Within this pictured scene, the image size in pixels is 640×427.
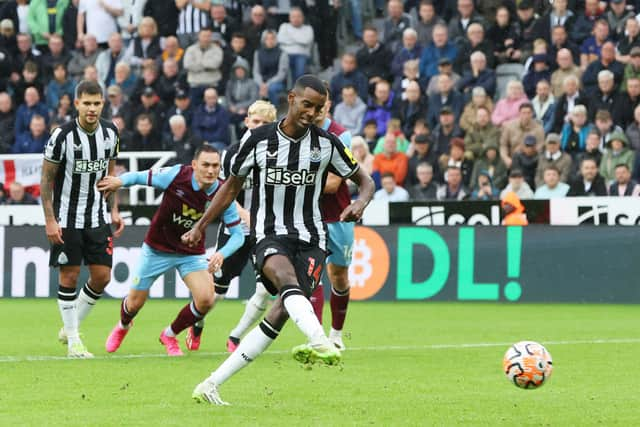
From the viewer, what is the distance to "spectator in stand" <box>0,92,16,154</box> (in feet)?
82.0

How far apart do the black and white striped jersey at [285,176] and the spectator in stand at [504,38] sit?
14437 millimetres

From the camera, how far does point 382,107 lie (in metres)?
22.7

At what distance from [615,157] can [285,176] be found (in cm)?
1225

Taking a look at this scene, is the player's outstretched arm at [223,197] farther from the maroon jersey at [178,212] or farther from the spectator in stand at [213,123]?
the spectator in stand at [213,123]

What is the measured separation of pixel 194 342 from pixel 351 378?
2631 mm

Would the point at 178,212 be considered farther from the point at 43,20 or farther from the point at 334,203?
the point at 43,20

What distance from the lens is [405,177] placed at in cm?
2114

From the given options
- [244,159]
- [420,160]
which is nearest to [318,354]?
[244,159]

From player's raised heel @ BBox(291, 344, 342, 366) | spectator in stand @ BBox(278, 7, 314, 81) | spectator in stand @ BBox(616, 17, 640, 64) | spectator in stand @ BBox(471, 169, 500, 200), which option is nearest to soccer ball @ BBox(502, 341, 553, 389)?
player's raised heel @ BBox(291, 344, 342, 366)

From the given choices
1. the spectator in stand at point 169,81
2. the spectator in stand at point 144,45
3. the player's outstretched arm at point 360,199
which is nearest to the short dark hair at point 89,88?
the player's outstretched arm at point 360,199

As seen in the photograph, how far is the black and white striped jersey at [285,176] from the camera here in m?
8.38

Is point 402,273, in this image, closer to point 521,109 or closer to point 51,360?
point 521,109

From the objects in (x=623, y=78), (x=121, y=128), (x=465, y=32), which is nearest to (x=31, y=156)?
(x=121, y=128)

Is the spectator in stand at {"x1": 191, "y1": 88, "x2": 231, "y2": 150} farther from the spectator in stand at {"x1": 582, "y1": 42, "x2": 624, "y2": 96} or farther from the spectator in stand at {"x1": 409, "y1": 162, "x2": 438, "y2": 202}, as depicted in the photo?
the spectator in stand at {"x1": 582, "y1": 42, "x2": 624, "y2": 96}
